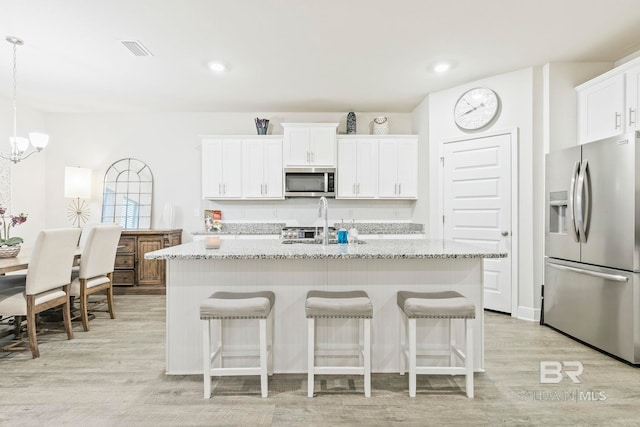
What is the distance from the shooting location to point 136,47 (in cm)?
302

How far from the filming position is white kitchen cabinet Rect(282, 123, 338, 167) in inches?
182

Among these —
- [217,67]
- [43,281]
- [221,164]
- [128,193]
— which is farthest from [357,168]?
[43,281]

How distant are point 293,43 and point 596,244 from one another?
3.05 metres

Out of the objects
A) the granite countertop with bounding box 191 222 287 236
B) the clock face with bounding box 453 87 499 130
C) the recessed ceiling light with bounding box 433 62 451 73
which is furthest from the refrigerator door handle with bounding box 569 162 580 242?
the granite countertop with bounding box 191 222 287 236

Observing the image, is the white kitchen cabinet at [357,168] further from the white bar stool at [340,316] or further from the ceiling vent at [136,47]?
the white bar stool at [340,316]

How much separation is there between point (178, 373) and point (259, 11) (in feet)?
8.77

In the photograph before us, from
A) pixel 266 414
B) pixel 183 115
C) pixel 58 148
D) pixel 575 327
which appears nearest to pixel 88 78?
pixel 183 115

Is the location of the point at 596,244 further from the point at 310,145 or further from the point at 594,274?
the point at 310,145

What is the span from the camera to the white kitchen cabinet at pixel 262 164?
4715mm

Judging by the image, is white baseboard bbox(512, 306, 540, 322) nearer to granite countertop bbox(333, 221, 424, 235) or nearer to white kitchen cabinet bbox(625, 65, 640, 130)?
granite countertop bbox(333, 221, 424, 235)

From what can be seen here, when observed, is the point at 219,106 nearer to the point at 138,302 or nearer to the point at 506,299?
the point at 138,302

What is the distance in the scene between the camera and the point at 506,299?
361 centimetres

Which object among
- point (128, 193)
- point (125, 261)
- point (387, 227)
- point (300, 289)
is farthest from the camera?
point (128, 193)

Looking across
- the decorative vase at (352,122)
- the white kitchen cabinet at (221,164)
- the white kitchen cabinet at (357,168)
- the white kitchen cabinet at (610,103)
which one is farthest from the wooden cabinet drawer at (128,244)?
the white kitchen cabinet at (610,103)
